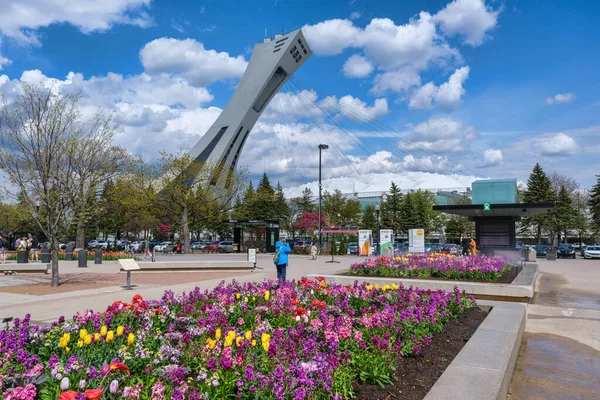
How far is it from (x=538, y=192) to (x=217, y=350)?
6358 cm

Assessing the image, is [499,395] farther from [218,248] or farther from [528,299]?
[218,248]

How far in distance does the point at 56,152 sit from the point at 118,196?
2576 cm

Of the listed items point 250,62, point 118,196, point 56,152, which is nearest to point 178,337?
point 56,152

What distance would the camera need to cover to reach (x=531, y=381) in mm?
5641

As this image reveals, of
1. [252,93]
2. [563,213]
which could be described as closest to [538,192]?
[563,213]

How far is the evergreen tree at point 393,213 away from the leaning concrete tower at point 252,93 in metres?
25.5

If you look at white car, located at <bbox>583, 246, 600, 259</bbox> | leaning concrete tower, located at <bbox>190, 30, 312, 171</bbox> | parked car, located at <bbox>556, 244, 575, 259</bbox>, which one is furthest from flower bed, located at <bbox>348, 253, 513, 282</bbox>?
leaning concrete tower, located at <bbox>190, 30, 312, 171</bbox>

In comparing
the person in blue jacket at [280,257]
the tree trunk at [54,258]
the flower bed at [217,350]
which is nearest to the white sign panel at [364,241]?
the person in blue jacket at [280,257]

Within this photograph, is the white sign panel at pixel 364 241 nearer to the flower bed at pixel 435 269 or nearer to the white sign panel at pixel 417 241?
the white sign panel at pixel 417 241

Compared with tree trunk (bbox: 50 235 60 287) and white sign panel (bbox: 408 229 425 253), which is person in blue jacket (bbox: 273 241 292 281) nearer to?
tree trunk (bbox: 50 235 60 287)

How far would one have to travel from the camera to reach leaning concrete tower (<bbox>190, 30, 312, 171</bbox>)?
69.9 m

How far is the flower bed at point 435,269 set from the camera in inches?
526

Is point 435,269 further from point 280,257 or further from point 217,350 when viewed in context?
point 217,350

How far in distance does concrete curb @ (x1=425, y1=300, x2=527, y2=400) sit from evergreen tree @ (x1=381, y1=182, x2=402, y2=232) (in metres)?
62.5
